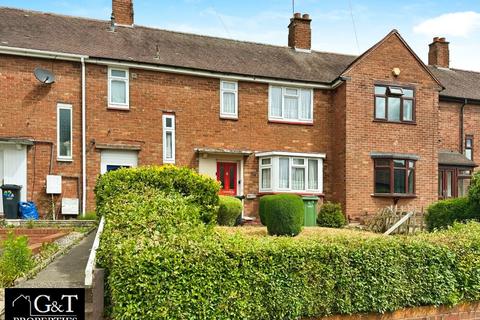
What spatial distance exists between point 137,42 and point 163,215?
13.7 metres

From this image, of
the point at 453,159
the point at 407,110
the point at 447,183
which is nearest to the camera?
the point at 407,110

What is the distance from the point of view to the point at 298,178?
1895 centimetres

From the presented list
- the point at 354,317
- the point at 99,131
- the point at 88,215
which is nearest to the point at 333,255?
the point at 354,317

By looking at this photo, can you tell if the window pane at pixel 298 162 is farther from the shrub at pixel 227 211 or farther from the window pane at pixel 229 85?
the shrub at pixel 227 211

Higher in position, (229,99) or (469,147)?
(229,99)

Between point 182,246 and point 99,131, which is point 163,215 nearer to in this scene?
point 182,246

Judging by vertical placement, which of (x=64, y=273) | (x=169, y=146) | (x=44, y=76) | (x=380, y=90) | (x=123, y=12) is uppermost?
(x=123, y=12)

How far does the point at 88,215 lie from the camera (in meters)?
15.4

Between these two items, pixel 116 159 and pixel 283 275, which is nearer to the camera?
pixel 283 275

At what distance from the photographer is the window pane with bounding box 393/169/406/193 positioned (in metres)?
19.3

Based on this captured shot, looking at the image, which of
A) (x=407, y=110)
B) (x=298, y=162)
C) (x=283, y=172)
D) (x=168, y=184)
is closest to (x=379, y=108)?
(x=407, y=110)

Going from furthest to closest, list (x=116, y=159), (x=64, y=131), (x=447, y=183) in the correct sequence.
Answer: (x=447, y=183), (x=116, y=159), (x=64, y=131)

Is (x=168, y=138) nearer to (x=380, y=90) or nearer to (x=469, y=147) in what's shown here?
(x=380, y=90)

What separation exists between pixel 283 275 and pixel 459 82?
2250 centimetres
